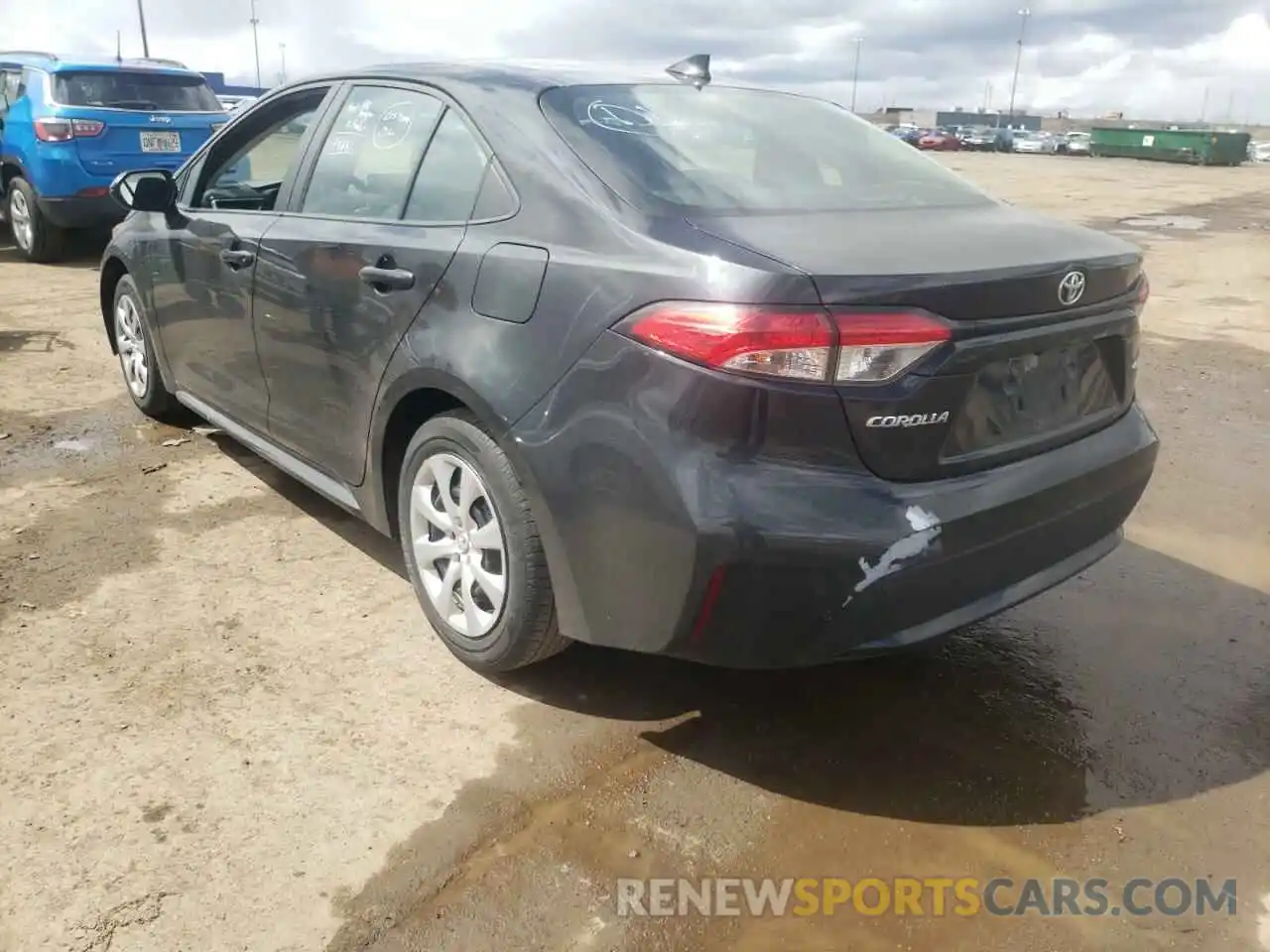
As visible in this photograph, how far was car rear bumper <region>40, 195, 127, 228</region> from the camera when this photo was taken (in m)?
8.97

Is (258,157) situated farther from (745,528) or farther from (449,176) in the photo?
(745,528)

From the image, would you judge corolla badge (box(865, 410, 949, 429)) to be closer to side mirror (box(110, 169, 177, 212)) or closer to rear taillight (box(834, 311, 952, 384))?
rear taillight (box(834, 311, 952, 384))

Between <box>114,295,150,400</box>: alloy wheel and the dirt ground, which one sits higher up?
<box>114,295,150,400</box>: alloy wheel

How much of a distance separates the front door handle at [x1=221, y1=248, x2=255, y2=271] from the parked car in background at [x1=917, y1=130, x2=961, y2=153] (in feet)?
187

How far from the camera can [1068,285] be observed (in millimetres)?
2457

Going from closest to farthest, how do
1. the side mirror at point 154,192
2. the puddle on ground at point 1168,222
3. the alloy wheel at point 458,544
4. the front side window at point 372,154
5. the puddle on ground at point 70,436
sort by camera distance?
the alloy wheel at point 458,544, the front side window at point 372,154, the side mirror at point 154,192, the puddle on ground at point 70,436, the puddle on ground at point 1168,222

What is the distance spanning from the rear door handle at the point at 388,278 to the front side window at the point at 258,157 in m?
0.84

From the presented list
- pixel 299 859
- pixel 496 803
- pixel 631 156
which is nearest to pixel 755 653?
pixel 496 803

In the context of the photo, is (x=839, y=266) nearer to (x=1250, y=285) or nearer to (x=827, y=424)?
(x=827, y=424)

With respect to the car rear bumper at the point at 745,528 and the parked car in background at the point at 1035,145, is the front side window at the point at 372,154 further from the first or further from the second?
the parked car in background at the point at 1035,145

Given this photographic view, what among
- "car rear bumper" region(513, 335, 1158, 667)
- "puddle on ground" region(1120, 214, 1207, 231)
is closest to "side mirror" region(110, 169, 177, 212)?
"car rear bumper" region(513, 335, 1158, 667)

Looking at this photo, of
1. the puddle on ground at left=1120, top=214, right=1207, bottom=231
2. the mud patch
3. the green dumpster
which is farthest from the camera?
the green dumpster

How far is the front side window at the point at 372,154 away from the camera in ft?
9.98

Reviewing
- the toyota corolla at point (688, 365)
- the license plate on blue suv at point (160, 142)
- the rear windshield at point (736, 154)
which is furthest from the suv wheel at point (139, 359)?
the license plate on blue suv at point (160, 142)
